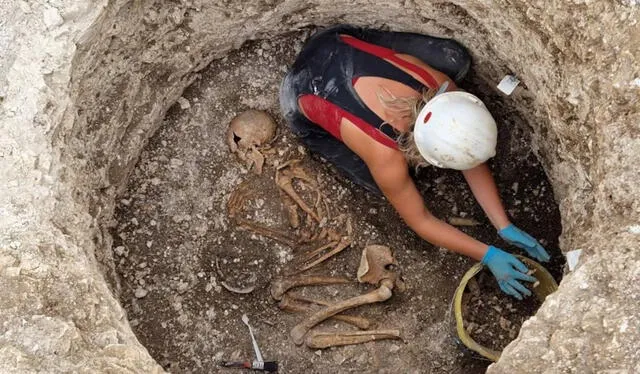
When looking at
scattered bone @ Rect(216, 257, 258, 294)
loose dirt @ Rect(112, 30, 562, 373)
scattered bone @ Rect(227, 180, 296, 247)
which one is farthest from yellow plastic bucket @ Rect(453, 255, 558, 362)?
scattered bone @ Rect(216, 257, 258, 294)

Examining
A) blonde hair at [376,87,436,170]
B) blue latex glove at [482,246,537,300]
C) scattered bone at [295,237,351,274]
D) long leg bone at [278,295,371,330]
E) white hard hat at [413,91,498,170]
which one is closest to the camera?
white hard hat at [413,91,498,170]

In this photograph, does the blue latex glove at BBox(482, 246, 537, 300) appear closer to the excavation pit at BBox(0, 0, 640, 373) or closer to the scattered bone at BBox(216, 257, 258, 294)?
the excavation pit at BBox(0, 0, 640, 373)

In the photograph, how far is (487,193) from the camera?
3.51 meters

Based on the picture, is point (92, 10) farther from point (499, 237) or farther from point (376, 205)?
point (499, 237)

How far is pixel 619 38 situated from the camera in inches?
100

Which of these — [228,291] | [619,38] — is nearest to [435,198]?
[228,291]

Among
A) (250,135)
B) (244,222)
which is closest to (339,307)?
(244,222)

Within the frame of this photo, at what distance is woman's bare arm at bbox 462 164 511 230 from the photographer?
348 cm

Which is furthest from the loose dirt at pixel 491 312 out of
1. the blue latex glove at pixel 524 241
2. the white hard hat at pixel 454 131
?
the white hard hat at pixel 454 131

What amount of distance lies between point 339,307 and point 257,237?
1.77 ft

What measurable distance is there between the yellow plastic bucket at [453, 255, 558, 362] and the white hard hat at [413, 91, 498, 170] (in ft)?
1.93

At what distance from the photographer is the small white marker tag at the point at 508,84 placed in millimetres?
3293

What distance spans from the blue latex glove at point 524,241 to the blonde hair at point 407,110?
550 mm

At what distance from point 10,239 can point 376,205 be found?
1.87m
